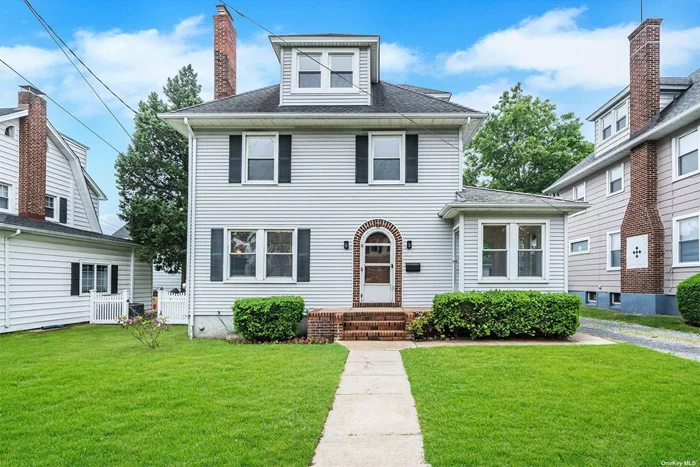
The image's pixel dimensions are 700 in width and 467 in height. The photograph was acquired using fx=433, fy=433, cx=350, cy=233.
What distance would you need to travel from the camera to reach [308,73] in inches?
456

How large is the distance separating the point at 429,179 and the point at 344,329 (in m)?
4.36

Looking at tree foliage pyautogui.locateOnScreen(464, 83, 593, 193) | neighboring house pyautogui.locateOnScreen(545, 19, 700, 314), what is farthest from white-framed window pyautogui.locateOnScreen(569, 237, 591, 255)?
tree foliage pyautogui.locateOnScreen(464, 83, 593, 193)

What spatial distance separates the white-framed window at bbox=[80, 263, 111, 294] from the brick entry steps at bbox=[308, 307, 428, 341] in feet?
31.0

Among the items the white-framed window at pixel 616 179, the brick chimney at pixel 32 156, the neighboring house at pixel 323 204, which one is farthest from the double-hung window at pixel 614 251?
the brick chimney at pixel 32 156

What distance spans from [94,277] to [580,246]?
65.6ft

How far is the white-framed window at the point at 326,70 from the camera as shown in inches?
452

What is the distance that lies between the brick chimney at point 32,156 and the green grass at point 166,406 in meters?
8.44

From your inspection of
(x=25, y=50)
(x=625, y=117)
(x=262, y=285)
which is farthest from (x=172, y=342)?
(x=625, y=117)

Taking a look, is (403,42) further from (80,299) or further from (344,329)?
(80,299)

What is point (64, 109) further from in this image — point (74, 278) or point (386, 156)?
point (386, 156)

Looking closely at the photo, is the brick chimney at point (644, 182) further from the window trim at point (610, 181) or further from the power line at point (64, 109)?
the power line at point (64, 109)

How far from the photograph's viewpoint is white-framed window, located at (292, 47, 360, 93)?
11477 mm

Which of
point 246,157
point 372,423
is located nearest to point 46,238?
point 246,157

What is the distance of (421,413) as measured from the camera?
452 cm
